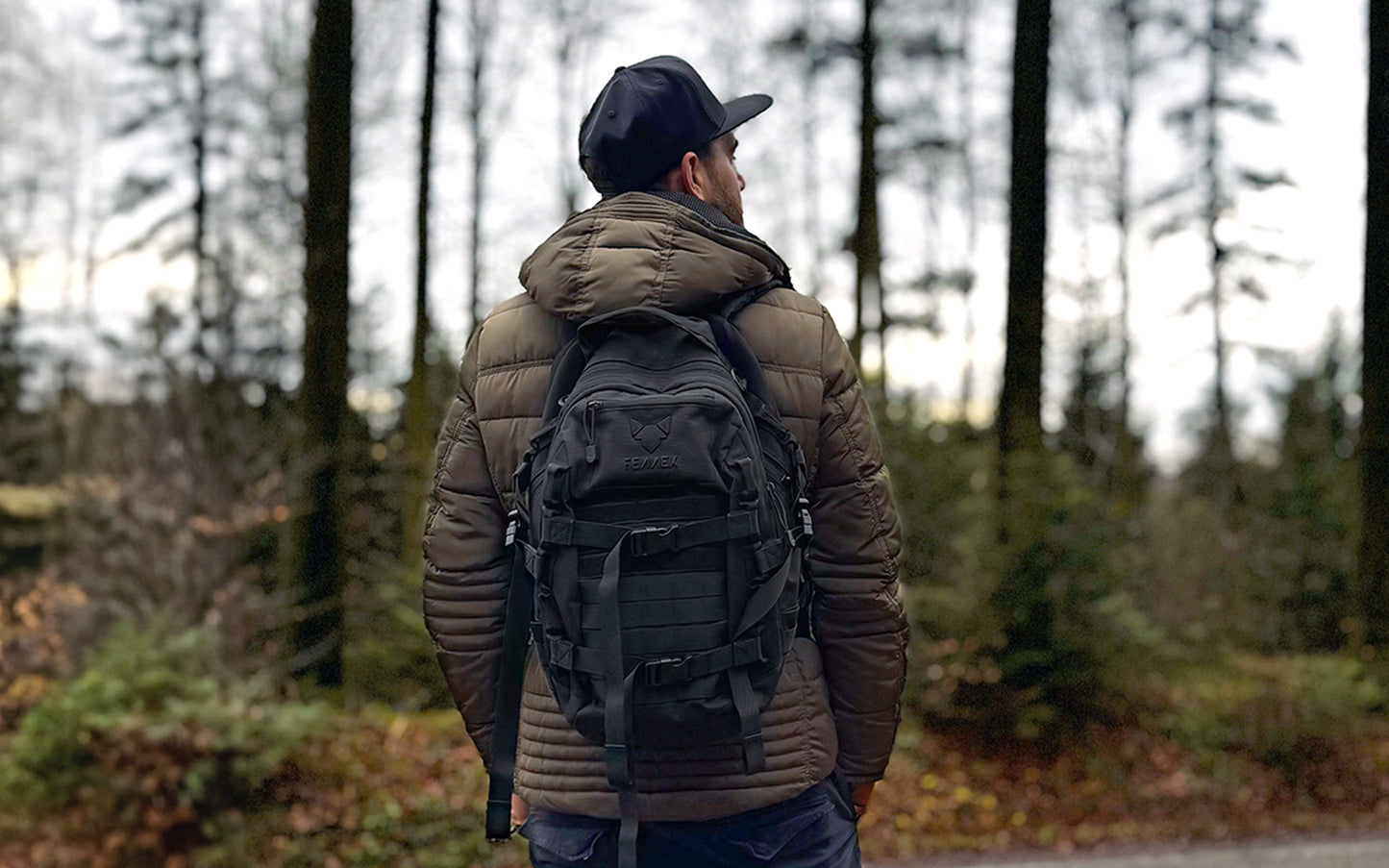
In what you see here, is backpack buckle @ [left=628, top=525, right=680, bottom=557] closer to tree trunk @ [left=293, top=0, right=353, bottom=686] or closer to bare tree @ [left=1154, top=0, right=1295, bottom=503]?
tree trunk @ [left=293, top=0, right=353, bottom=686]

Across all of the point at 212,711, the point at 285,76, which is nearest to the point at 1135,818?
the point at 212,711

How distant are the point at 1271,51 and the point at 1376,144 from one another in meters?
10.4

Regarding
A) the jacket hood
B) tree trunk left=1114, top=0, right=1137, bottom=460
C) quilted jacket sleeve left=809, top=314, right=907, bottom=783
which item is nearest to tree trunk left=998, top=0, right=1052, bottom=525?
quilted jacket sleeve left=809, top=314, right=907, bottom=783

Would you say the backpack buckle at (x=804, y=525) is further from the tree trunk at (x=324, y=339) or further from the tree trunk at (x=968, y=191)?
the tree trunk at (x=968, y=191)

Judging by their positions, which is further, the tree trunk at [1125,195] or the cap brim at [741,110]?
the tree trunk at [1125,195]

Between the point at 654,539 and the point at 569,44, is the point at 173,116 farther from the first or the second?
the point at 654,539

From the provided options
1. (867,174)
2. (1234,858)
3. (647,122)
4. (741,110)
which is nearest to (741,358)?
(647,122)

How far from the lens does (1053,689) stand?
8531 millimetres

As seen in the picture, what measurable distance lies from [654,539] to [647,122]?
82 centimetres

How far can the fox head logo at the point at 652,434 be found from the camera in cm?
193

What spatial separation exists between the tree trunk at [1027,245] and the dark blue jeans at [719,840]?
7.26 meters

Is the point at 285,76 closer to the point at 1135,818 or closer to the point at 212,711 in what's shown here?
the point at 212,711

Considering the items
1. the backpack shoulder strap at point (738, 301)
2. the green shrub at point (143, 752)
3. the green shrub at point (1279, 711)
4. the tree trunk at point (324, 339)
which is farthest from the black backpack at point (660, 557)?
the green shrub at point (1279, 711)

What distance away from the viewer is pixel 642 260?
207 centimetres
